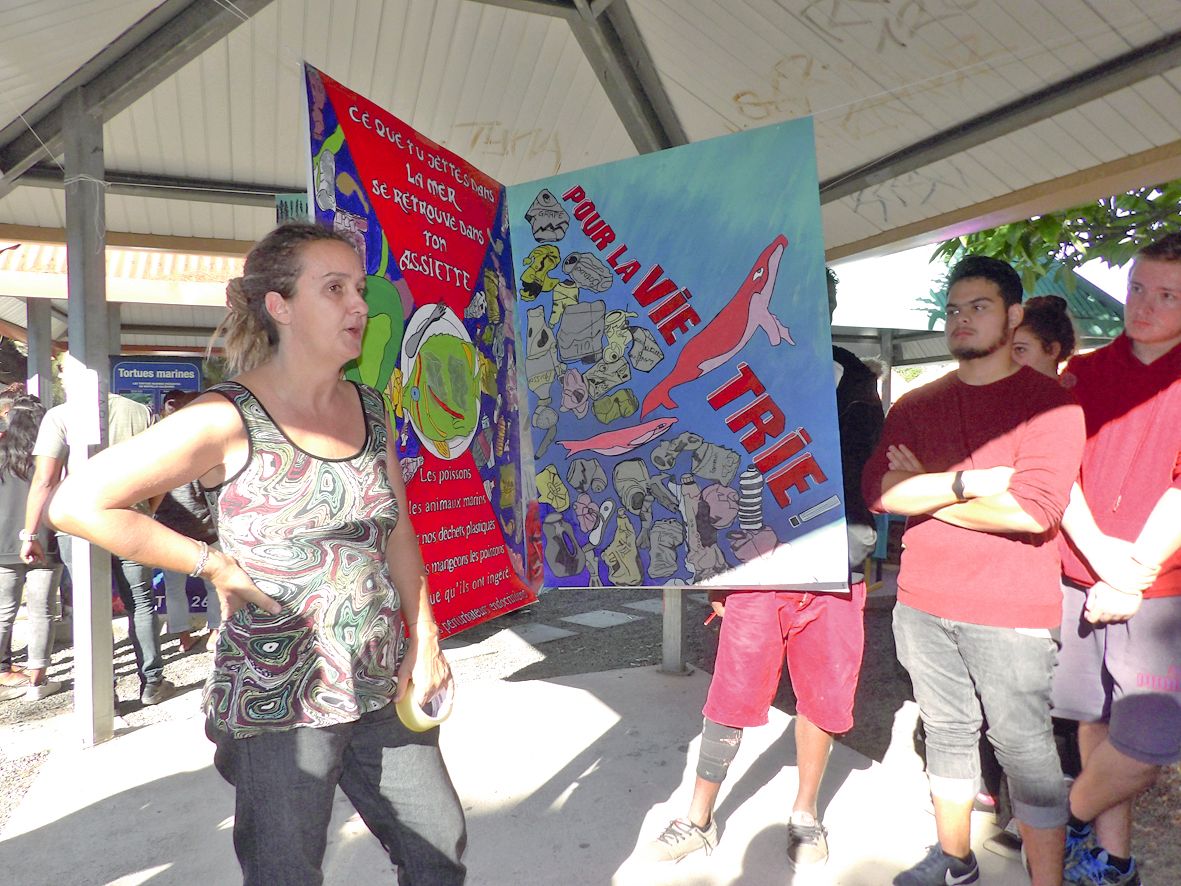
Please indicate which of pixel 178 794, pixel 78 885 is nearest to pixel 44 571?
pixel 178 794

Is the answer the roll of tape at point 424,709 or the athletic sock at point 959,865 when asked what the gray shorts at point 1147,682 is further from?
the roll of tape at point 424,709

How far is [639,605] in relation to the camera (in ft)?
23.6

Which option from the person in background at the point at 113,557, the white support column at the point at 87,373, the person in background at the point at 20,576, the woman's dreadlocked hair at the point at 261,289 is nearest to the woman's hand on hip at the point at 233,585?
the woman's dreadlocked hair at the point at 261,289

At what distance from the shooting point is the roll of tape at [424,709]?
1.70 metres

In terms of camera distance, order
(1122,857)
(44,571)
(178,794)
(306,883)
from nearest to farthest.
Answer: (306,883) < (1122,857) < (178,794) < (44,571)

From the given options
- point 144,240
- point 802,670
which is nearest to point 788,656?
point 802,670

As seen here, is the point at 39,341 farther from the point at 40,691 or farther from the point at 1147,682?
the point at 1147,682

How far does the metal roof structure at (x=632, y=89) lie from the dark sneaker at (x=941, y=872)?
8.91 feet

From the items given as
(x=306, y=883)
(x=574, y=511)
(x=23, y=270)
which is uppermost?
(x=23, y=270)

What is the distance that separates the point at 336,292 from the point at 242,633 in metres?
0.71

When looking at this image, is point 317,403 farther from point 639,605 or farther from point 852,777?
point 639,605

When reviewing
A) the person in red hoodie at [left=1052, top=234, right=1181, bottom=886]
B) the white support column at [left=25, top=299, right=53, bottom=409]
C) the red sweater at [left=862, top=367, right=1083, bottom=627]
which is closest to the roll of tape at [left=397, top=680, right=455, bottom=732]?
the red sweater at [left=862, top=367, right=1083, bottom=627]

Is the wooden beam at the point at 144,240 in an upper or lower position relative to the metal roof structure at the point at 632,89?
lower

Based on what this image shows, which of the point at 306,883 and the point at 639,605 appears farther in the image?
the point at 639,605
